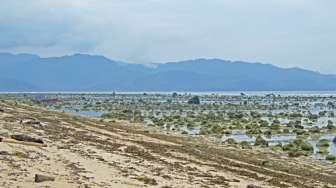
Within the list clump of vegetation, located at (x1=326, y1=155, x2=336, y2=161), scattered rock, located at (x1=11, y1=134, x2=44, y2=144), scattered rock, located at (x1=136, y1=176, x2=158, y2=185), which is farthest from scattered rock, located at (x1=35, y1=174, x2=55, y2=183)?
clump of vegetation, located at (x1=326, y1=155, x2=336, y2=161)

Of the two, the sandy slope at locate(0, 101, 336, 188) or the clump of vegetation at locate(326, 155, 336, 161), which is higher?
the sandy slope at locate(0, 101, 336, 188)

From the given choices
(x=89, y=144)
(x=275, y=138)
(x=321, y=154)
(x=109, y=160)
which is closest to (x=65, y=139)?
(x=89, y=144)

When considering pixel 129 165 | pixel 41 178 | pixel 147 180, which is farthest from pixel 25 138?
pixel 41 178

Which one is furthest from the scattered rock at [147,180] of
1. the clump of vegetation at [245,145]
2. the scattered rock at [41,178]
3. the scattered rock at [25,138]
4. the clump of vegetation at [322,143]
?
the clump of vegetation at [322,143]

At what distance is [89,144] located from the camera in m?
33.3

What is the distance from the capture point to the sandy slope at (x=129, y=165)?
879 inches

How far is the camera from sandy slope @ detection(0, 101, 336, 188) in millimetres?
22328

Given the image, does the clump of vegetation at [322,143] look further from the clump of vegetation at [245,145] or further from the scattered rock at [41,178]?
the scattered rock at [41,178]

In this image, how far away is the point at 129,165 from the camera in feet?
88.1

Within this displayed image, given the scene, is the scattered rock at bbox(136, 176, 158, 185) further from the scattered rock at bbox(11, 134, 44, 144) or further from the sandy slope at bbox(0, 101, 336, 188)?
the scattered rock at bbox(11, 134, 44, 144)

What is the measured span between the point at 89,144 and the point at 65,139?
1.65 m

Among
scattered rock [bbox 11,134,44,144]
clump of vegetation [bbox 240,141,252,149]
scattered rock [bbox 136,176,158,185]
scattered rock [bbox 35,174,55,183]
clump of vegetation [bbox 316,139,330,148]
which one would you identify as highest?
scattered rock [bbox 11,134,44,144]

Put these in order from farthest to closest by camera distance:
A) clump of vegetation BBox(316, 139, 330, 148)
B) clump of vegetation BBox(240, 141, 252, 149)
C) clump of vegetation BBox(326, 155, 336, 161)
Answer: clump of vegetation BBox(316, 139, 330, 148) → clump of vegetation BBox(240, 141, 252, 149) → clump of vegetation BBox(326, 155, 336, 161)

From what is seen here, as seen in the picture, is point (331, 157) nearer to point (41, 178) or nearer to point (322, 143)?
point (322, 143)
